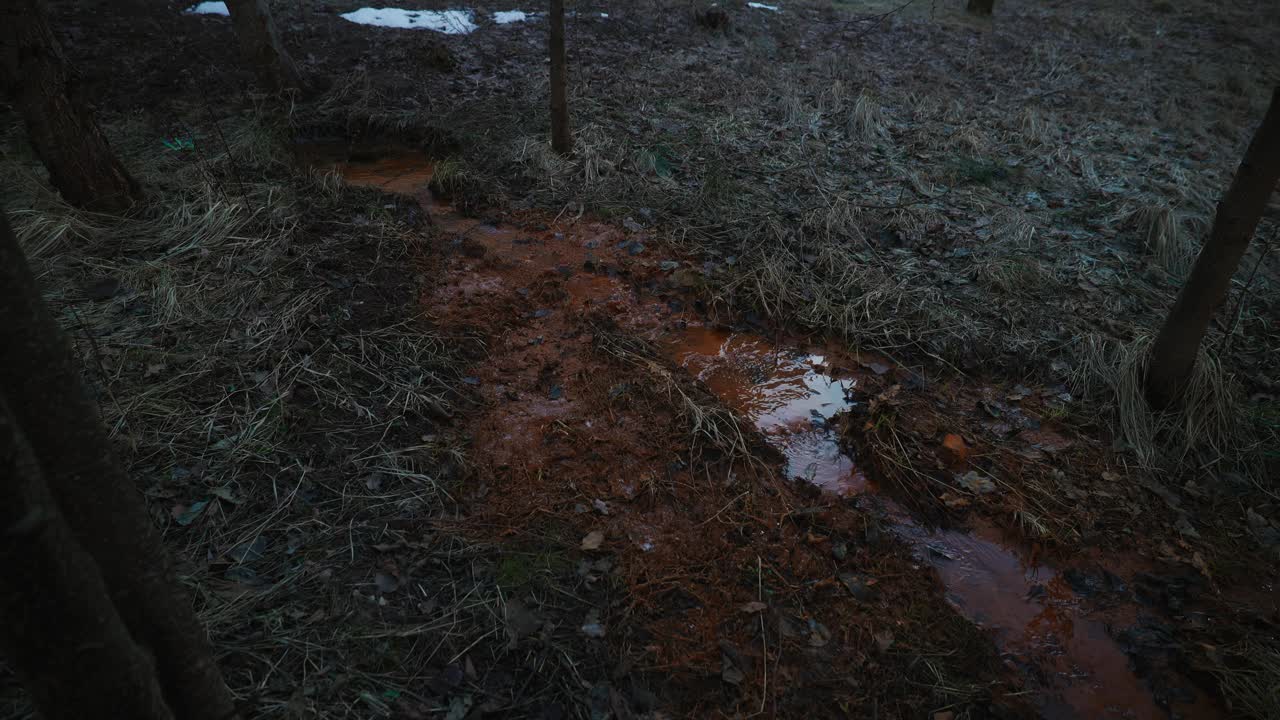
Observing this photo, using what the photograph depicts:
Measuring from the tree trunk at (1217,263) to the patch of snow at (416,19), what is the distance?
8.72 metres

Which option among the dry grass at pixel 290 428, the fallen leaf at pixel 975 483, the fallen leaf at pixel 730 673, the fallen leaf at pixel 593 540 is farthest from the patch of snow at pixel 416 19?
the fallen leaf at pixel 730 673

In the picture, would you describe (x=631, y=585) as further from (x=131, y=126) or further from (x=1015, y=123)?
(x=1015, y=123)

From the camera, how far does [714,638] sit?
243cm

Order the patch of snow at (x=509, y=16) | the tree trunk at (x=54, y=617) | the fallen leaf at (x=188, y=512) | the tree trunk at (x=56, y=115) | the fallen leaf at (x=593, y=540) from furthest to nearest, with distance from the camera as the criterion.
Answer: the patch of snow at (x=509, y=16) < the tree trunk at (x=56, y=115) < the fallen leaf at (x=593, y=540) < the fallen leaf at (x=188, y=512) < the tree trunk at (x=54, y=617)

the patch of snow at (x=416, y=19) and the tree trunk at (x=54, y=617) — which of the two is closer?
the tree trunk at (x=54, y=617)

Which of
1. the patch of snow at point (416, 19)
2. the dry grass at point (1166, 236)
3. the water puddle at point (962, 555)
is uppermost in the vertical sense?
the patch of snow at point (416, 19)

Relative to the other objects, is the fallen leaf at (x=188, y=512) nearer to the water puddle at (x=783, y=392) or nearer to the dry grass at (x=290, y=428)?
the dry grass at (x=290, y=428)

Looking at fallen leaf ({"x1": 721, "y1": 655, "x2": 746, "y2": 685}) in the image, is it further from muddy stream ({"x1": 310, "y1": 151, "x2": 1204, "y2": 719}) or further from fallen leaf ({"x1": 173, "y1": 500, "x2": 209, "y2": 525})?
fallen leaf ({"x1": 173, "y1": 500, "x2": 209, "y2": 525})

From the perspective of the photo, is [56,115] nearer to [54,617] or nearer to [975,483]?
[54,617]

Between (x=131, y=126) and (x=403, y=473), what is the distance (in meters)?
5.32

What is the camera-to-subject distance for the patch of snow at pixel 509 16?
939 cm

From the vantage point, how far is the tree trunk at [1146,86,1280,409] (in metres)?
3.06

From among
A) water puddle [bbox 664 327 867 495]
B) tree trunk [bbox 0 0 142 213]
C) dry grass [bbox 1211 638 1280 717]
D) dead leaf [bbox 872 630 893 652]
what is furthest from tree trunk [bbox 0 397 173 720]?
tree trunk [bbox 0 0 142 213]

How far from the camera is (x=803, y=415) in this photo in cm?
368
